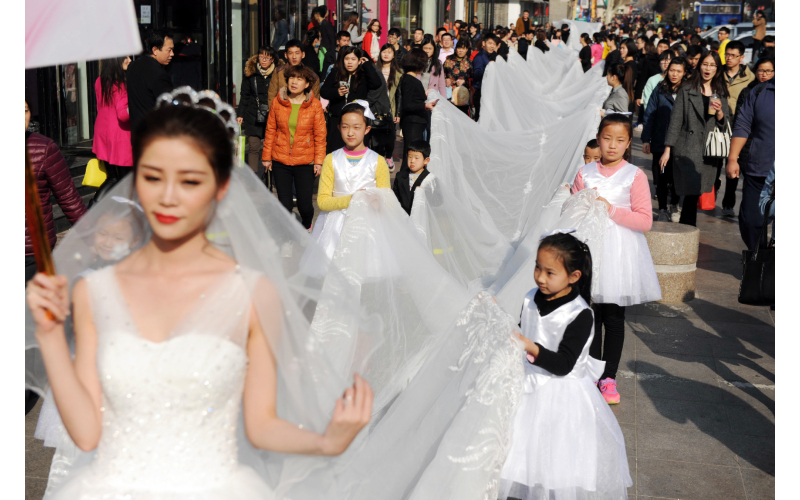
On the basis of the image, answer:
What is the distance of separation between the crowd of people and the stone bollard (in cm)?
58

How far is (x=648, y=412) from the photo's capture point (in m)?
4.89

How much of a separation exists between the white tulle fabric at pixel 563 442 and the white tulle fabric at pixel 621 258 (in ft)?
4.05

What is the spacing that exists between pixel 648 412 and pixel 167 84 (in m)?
4.79

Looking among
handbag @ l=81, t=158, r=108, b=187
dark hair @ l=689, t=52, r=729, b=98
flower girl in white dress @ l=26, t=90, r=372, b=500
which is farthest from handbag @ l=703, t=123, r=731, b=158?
flower girl in white dress @ l=26, t=90, r=372, b=500

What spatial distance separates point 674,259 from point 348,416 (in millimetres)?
5782

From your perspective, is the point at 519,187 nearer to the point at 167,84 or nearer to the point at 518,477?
the point at 167,84

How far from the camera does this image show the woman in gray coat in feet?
27.5

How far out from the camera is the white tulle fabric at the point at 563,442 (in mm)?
3531

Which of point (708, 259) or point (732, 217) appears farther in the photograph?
point (732, 217)

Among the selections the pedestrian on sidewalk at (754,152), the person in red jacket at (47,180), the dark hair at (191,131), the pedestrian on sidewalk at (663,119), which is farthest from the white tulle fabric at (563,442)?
the pedestrian on sidewalk at (663,119)

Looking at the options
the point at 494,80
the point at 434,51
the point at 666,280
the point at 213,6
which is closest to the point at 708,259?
the point at 666,280

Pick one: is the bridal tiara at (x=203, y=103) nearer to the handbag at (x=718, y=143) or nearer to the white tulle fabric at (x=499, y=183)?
the white tulle fabric at (x=499, y=183)

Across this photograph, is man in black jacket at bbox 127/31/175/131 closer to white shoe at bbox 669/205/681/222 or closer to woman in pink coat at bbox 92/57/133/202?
woman in pink coat at bbox 92/57/133/202

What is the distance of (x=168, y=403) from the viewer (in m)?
2.00
